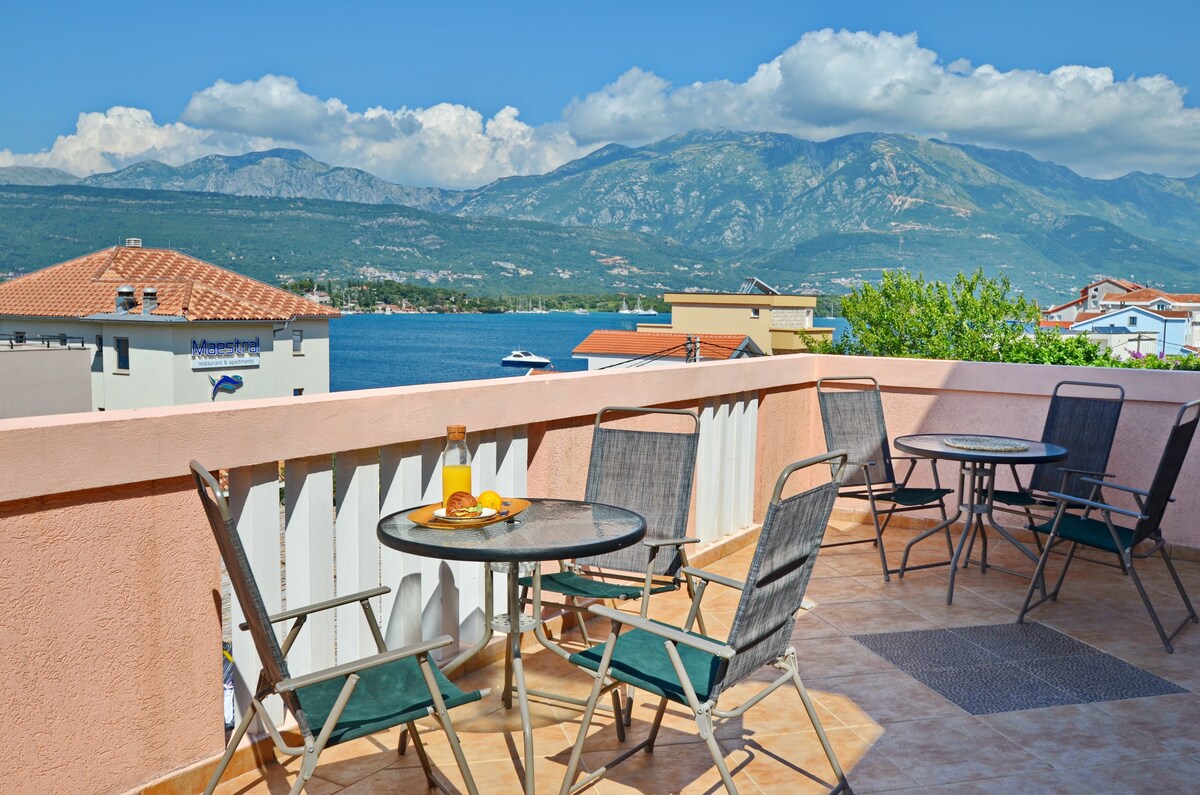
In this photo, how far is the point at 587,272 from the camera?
391 feet

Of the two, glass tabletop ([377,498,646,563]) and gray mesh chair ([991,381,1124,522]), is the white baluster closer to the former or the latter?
glass tabletop ([377,498,646,563])

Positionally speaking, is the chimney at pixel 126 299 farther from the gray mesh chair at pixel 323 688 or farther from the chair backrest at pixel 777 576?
the chair backrest at pixel 777 576

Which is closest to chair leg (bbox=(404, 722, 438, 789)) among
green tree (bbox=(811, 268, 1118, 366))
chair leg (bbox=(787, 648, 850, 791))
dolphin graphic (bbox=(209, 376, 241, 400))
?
chair leg (bbox=(787, 648, 850, 791))

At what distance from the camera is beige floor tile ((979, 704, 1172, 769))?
117 inches

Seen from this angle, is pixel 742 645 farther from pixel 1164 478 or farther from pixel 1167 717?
pixel 1164 478

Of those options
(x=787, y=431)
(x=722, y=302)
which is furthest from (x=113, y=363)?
(x=787, y=431)

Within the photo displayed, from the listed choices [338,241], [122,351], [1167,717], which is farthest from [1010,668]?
[338,241]

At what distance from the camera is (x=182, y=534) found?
99.7 inches

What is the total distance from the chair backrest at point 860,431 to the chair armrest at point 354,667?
3642mm

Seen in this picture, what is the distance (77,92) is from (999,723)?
22410 cm

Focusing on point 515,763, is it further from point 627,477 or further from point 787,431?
point 787,431

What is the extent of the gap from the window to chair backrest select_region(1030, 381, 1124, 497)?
53441 millimetres

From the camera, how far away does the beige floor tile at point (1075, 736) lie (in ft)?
9.79

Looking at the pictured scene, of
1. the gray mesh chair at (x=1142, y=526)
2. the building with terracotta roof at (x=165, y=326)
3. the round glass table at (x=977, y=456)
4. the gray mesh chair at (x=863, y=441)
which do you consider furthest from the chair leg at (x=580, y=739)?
the building with terracotta roof at (x=165, y=326)
